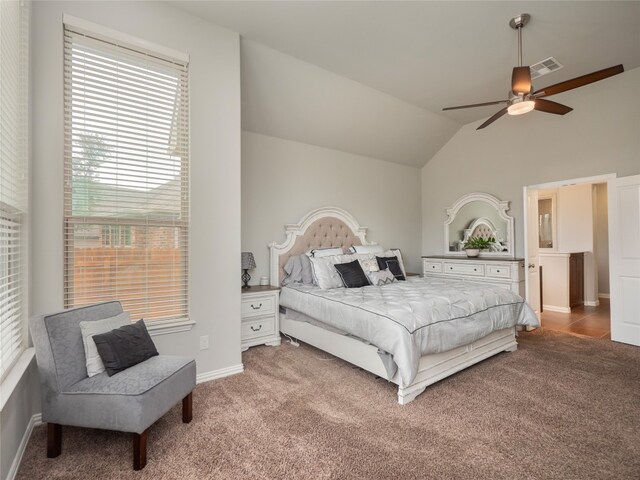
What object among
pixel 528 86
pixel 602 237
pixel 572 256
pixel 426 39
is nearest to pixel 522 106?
pixel 528 86

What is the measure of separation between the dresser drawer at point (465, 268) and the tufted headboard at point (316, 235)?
1.38 metres

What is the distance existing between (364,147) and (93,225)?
3887mm

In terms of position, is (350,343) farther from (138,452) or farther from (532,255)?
(532,255)

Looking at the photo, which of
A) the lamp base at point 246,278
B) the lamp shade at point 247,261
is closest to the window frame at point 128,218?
the lamp shade at point 247,261

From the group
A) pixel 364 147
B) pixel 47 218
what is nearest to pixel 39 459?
pixel 47 218

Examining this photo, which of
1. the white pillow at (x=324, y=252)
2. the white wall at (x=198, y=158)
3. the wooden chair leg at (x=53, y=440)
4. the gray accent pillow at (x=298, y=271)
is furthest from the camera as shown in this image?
the white pillow at (x=324, y=252)

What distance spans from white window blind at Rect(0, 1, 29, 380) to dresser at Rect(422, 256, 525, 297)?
14.4ft

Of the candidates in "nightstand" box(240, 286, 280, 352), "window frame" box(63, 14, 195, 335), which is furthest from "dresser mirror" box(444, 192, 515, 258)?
"window frame" box(63, 14, 195, 335)

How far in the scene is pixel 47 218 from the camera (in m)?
2.16

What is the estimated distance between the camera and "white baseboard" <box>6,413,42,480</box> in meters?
1.62

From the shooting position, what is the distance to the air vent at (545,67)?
11.3 feet

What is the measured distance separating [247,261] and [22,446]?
2336mm

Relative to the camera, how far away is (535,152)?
4.54 metres

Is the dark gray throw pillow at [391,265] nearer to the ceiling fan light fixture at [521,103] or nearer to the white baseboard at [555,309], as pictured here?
the ceiling fan light fixture at [521,103]
